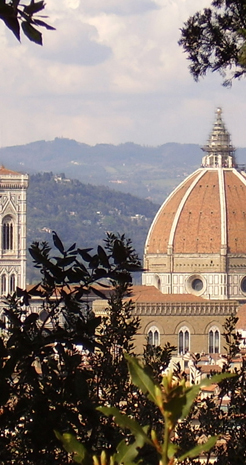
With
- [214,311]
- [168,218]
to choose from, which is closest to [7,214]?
[168,218]

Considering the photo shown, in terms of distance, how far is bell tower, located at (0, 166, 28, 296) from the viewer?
98375 mm

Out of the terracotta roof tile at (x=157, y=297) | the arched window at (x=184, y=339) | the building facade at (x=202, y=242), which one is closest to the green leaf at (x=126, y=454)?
the arched window at (x=184, y=339)

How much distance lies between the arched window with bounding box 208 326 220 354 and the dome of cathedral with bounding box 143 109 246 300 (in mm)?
13977

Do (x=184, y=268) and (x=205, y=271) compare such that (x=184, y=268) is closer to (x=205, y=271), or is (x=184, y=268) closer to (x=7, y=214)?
(x=205, y=271)

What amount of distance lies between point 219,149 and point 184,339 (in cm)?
2862

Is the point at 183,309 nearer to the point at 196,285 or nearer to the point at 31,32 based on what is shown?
the point at 196,285

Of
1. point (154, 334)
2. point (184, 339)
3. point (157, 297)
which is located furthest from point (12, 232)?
point (184, 339)

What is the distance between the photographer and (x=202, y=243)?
102 m

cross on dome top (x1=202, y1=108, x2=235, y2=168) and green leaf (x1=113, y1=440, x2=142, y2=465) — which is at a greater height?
cross on dome top (x1=202, y1=108, x2=235, y2=168)

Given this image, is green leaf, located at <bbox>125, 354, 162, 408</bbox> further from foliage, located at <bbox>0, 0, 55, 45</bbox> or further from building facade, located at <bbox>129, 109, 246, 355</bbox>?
building facade, located at <bbox>129, 109, 246, 355</bbox>

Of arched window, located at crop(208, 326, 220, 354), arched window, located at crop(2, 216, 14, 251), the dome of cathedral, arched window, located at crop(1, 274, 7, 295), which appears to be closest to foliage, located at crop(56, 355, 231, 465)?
arched window, located at crop(208, 326, 220, 354)

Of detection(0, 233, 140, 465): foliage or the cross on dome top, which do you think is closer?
detection(0, 233, 140, 465): foliage

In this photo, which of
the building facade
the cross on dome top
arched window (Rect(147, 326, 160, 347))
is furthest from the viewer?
the cross on dome top

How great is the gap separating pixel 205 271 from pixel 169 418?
96.0 m
